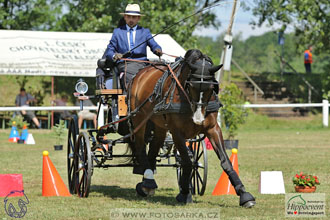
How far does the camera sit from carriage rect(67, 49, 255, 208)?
8.13 m

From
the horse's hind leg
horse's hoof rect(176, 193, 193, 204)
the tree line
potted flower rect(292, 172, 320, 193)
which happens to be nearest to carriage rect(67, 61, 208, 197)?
the horse's hind leg

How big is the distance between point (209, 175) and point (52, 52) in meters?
12.8

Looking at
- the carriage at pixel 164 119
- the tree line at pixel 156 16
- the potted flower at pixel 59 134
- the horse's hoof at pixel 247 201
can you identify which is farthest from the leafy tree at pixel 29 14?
the horse's hoof at pixel 247 201

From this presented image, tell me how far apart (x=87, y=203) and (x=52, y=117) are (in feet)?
50.1

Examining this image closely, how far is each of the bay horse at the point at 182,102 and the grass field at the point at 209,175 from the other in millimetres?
332

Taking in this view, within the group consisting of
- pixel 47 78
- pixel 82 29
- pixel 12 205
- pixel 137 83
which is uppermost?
Result: pixel 82 29

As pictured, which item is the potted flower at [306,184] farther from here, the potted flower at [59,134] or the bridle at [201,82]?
the potted flower at [59,134]

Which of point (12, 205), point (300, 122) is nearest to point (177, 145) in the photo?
point (12, 205)

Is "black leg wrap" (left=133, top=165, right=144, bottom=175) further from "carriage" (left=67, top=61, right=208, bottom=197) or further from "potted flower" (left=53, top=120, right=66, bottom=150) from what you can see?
"potted flower" (left=53, top=120, right=66, bottom=150)

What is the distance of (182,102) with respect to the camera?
8344 mm

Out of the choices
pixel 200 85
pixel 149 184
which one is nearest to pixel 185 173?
pixel 149 184

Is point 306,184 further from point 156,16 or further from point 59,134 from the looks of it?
point 156,16

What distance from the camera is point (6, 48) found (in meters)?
24.0

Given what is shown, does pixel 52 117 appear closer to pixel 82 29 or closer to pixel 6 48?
pixel 6 48
